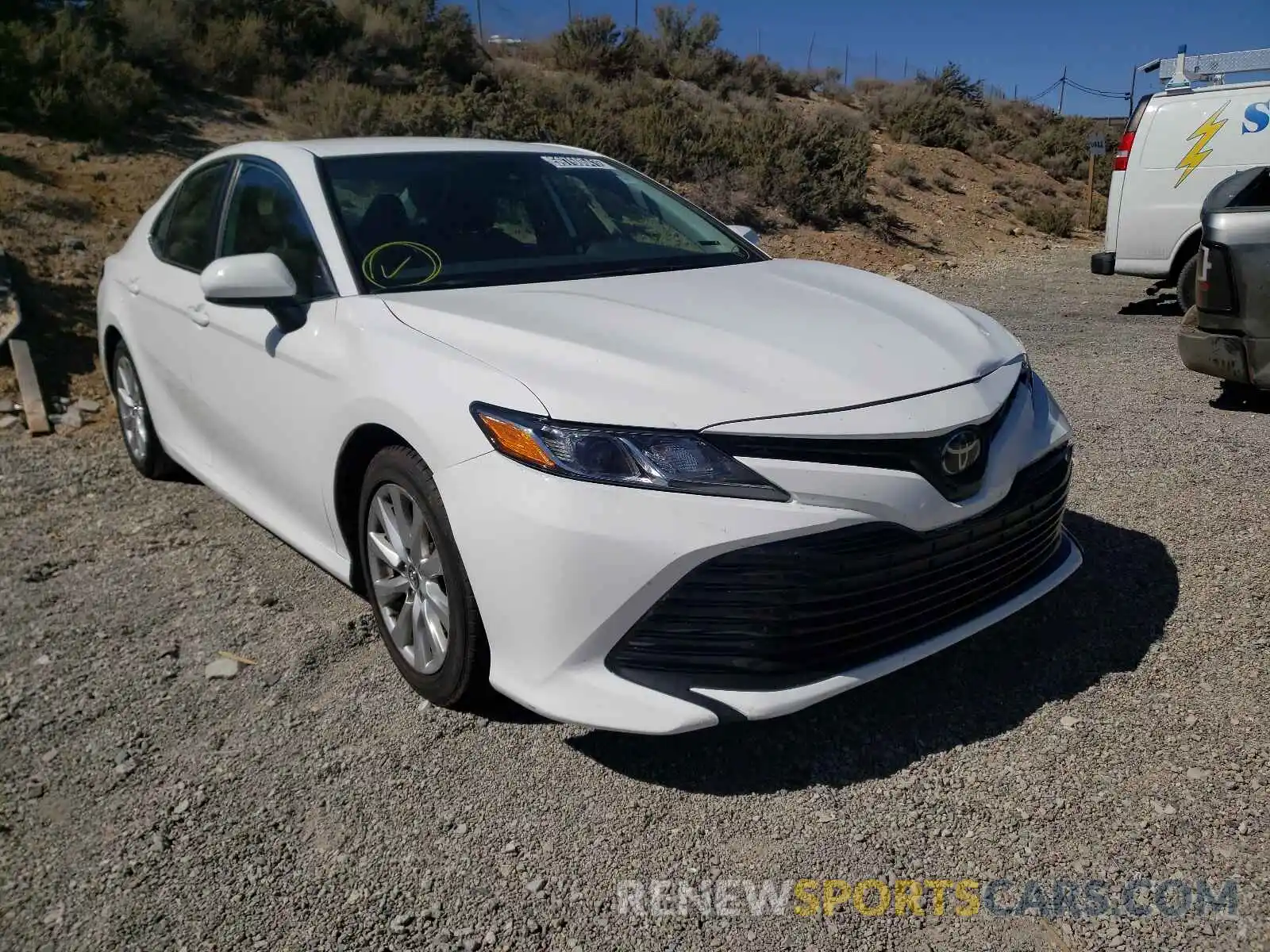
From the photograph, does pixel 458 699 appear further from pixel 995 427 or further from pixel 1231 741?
pixel 1231 741

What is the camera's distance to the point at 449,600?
105 inches

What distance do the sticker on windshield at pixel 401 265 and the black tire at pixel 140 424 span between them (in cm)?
197

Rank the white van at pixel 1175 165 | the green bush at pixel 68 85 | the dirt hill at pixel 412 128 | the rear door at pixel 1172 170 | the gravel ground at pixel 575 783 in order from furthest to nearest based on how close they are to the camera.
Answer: the green bush at pixel 68 85, the dirt hill at pixel 412 128, the rear door at pixel 1172 170, the white van at pixel 1175 165, the gravel ground at pixel 575 783

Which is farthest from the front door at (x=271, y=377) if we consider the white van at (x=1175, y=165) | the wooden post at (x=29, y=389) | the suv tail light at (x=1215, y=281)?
the white van at (x=1175, y=165)

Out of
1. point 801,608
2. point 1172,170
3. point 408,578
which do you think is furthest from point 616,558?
point 1172,170

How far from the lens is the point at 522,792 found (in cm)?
261

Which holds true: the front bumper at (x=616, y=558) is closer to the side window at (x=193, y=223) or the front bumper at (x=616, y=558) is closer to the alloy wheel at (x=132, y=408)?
the side window at (x=193, y=223)

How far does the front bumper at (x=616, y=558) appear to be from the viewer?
2311 millimetres

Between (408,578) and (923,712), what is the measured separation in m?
1.51

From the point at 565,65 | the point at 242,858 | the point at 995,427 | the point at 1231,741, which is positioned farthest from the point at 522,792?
the point at 565,65

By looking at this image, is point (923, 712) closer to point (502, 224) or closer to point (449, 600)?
point (449, 600)

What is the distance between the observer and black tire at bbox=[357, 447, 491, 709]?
8.59ft

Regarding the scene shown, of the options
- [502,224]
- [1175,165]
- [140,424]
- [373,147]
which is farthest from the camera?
[1175,165]

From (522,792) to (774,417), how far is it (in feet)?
A: 3.76
